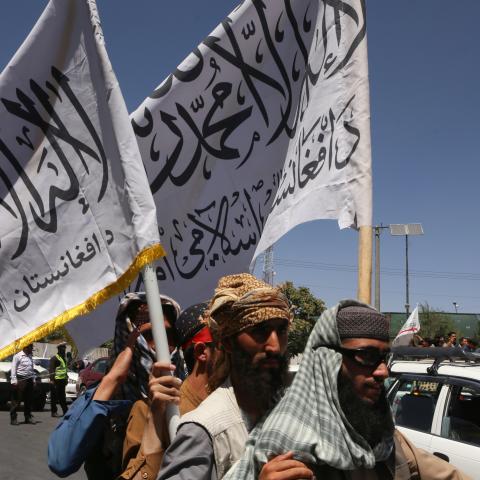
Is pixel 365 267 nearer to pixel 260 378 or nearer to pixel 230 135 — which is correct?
pixel 260 378

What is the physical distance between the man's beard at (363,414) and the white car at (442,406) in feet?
15.3

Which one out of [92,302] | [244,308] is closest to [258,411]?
[244,308]

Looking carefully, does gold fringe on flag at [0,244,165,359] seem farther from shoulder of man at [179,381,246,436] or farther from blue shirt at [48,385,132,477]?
shoulder of man at [179,381,246,436]

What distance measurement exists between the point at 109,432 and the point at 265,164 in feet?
6.12

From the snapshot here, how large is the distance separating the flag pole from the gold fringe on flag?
79 centimetres

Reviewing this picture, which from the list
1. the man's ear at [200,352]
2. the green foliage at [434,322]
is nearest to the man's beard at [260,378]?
the man's ear at [200,352]

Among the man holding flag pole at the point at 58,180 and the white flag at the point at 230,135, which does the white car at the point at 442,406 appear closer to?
the white flag at the point at 230,135

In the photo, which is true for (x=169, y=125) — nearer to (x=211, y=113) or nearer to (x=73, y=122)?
(x=211, y=113)

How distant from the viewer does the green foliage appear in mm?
47750

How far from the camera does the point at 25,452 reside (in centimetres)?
1055

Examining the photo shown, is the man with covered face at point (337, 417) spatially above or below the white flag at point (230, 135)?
below

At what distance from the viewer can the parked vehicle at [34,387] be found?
1827cm

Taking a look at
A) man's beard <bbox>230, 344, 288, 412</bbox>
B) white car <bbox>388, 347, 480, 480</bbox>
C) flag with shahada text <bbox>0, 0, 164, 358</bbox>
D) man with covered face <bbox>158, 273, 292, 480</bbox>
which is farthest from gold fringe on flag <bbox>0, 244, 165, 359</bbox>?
white car <bbox>388, 347, 480, 480</bbox>

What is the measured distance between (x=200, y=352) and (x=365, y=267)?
2.38 ft
